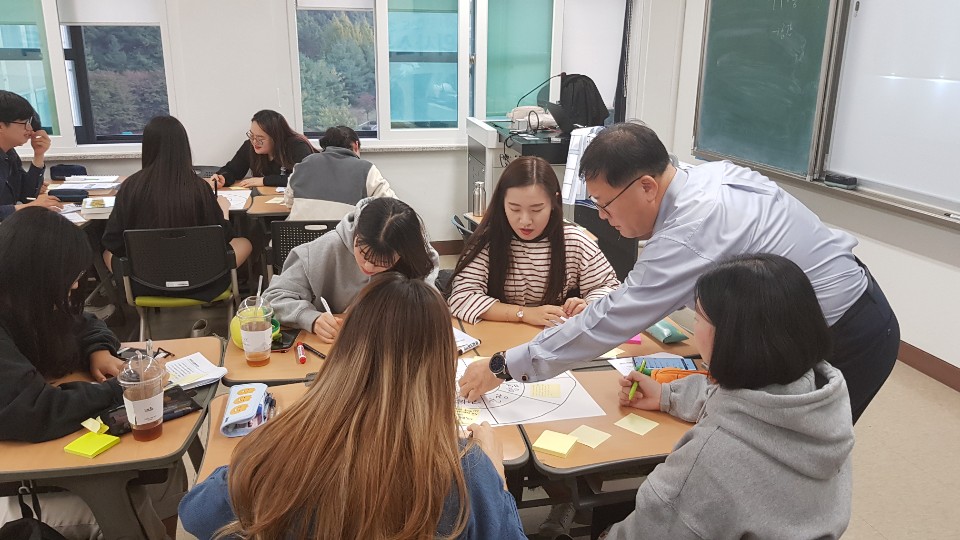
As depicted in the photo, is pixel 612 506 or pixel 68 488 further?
pixel 612 506

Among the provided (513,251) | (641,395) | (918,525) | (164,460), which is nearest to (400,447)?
(164,460)

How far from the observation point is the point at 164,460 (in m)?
1.56

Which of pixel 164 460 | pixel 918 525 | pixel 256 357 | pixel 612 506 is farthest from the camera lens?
pixel 918 525

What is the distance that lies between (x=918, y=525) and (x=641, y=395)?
143 cm

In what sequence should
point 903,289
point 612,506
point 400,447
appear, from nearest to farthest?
1. point 400,447
2. point 612,506
3. point 903,289

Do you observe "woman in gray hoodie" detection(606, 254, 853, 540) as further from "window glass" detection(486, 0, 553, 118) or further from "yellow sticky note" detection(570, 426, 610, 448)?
"window glass" detection(486, 0, 553, 118)

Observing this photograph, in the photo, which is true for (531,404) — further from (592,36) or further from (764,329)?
(592,36)

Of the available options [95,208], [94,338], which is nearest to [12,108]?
[95,208]

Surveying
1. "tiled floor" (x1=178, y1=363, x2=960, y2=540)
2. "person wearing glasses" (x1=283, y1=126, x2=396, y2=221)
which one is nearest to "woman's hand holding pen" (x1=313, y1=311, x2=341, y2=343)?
"tiled floor" (x1=178, y1=363, x2=960, y2=540)

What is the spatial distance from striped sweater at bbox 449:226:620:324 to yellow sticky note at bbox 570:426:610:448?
90cm

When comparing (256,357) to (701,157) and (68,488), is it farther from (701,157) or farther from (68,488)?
(701,157)

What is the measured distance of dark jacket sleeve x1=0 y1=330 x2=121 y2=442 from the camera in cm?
155

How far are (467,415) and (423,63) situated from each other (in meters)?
4.22

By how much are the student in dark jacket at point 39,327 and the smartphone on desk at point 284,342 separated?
47 centimetres
